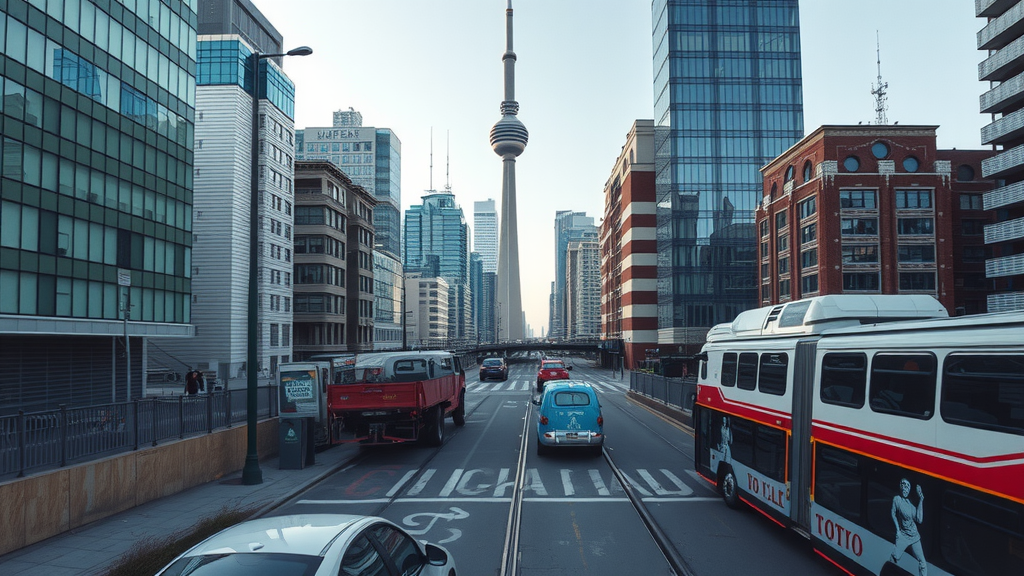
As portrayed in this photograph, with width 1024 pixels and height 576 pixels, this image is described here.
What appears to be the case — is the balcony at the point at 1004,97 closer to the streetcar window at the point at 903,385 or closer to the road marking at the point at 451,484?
the road marking at the point at 451,484

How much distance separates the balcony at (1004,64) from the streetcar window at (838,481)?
147 ft

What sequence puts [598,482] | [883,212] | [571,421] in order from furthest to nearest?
1. [883,212]
2. [571,421]
3. [598,482]

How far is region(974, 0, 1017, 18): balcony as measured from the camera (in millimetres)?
41875

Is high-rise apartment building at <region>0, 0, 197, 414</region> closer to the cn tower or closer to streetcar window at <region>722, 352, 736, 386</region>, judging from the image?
streetcar window at <region>722, 352, 736, 386</region>

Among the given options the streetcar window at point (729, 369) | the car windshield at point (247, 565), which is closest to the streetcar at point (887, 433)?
the streetcar window at point (729, 369)

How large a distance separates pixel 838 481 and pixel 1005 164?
45.4m

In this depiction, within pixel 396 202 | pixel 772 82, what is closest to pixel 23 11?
pixel 772 82

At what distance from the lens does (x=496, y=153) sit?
183250 mm

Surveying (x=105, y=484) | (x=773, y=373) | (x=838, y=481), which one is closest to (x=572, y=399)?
(x=773, y=373)

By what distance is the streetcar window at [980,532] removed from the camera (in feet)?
17.2

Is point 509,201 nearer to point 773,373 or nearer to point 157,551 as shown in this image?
point 773,373

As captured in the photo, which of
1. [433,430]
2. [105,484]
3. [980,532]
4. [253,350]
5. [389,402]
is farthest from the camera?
[433,430]

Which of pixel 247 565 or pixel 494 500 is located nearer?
pixel 247 565

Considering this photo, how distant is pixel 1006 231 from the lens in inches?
1652
